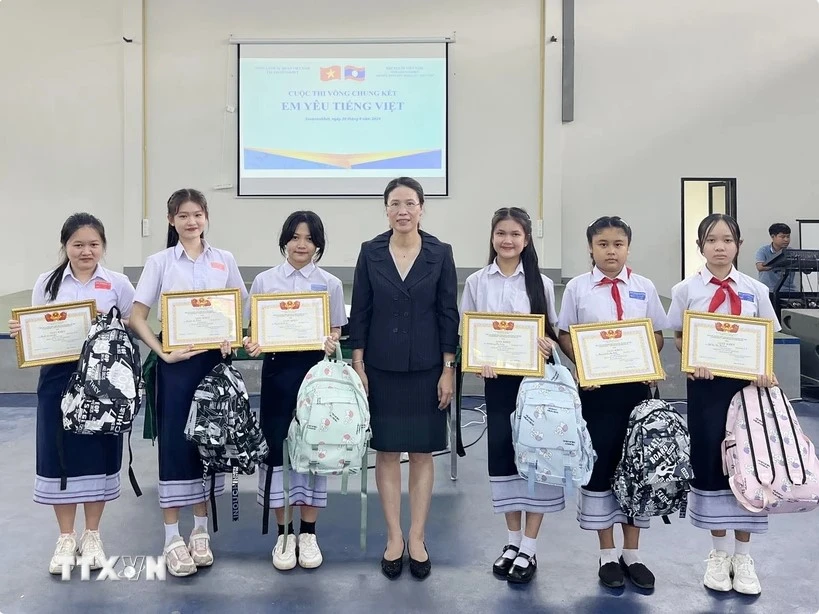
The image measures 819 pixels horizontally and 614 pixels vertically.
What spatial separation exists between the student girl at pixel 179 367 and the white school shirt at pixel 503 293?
0.92 metres

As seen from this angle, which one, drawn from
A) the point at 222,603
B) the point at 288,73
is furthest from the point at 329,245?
the point at 222,603

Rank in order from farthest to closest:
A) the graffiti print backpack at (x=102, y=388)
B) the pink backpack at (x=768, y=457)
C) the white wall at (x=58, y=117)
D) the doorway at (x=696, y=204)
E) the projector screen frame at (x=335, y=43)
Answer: the doorway at (x=696, y=204) → the white wall at (x=58, y=117) → the projector screen frame at (x=335, y=43) → the graffiti print backpack at (x=102, y=388) → the pink backpack at (x=768, y=457)

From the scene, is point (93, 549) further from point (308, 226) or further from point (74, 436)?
point (308, 226)

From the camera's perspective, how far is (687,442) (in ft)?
6.86

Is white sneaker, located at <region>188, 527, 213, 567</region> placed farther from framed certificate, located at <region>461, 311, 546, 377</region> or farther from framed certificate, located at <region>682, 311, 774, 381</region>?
framed certificate, located at <region>682, 311, 774, 381</region>

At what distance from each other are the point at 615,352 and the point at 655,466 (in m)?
0.38

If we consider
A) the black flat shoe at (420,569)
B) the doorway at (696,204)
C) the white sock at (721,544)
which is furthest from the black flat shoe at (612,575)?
the doorway at (696,204)

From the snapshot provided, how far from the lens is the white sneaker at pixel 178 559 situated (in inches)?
89.2

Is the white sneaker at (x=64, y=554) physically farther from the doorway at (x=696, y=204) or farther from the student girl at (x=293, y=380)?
the doorway at (x=696, y=204)

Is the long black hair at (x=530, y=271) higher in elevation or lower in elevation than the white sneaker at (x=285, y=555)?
higher

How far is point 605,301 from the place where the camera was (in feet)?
7.27

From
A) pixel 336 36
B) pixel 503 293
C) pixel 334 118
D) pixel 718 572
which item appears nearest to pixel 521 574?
pixel 718 572

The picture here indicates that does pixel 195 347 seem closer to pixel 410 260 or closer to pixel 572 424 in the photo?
pixel 410 260

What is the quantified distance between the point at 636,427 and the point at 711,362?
0.33 metres
